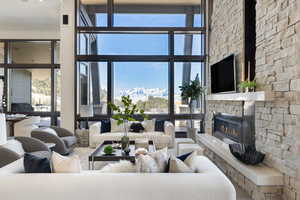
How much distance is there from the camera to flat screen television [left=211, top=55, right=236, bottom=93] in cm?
443

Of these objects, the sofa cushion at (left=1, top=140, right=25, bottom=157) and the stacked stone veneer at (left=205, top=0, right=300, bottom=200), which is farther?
the sofa cushion at (left=1, top=140, right=25, bottom=157)

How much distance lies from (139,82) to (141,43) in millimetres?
1152

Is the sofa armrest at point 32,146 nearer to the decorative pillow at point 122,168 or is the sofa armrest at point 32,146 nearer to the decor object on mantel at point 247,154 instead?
the decorative pillow at point 122,168

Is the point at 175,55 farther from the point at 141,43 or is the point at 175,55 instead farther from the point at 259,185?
the point at 259,185

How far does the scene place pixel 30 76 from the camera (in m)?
8.33

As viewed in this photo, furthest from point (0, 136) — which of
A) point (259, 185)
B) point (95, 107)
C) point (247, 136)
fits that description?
point (95, 107)

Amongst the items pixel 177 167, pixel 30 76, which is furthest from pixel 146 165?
pixel 30 76

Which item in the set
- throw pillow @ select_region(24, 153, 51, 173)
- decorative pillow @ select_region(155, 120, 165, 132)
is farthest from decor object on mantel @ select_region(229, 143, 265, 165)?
decorative pillow @ select_region(155, 120, 165, 132)

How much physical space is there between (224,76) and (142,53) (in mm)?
2856

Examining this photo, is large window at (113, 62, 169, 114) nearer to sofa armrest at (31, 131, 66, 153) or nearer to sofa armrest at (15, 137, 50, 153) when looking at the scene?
sofa armrest at (31, 131, 66, 153)

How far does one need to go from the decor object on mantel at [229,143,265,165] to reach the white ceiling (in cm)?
588

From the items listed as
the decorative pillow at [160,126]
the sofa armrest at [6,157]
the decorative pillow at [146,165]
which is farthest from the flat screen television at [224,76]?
the sofa armrest at [6,157]

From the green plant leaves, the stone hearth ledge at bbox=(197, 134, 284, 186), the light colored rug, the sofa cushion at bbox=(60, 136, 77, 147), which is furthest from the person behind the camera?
the sofa cushion at bbox=(60, 136, 77, 147)

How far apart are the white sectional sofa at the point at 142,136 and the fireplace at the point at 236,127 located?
1096 millimetres
